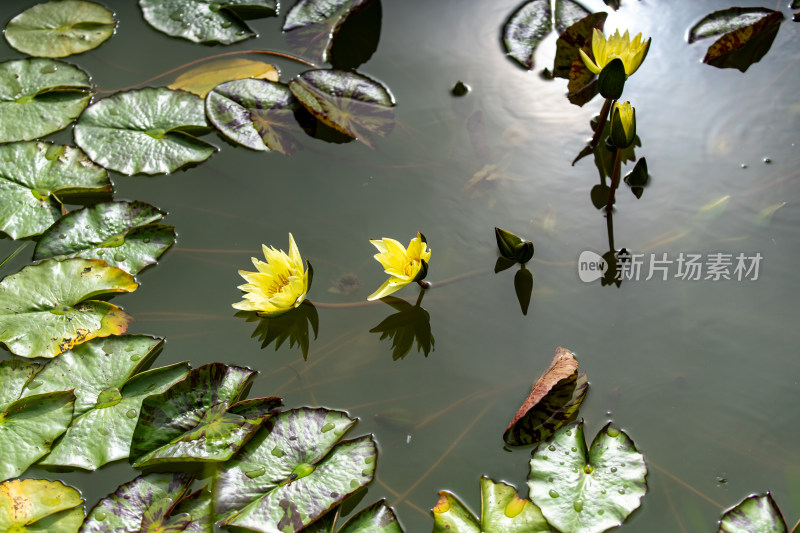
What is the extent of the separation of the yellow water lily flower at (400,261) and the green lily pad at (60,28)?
1.88 meters

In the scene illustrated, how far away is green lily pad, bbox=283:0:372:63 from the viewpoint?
2701mm

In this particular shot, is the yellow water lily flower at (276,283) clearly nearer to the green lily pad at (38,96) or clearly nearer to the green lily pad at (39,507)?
the green lily pad at (39,507)

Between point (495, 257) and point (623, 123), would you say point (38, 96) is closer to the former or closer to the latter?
point (495, 257)

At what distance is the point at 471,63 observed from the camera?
8.67ft

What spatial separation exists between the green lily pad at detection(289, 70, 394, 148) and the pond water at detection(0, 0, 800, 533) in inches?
2.6

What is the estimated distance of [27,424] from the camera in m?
1.70

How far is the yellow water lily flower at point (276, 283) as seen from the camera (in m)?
1.85

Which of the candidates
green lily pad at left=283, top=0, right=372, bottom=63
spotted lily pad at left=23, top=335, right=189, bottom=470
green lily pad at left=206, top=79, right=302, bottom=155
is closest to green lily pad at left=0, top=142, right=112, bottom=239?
green lily pad at left=206, top=79, right=302, bottom=155

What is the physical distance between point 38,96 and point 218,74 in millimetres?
738

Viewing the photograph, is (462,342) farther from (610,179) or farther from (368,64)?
(368,64)

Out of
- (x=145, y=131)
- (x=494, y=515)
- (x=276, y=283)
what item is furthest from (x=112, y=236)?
Result: (x=494, y=515)

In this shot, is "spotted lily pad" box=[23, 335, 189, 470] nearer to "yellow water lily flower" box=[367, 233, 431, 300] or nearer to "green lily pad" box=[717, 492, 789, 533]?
"yellow water lily flower" box=[367, 233, 431, 300]

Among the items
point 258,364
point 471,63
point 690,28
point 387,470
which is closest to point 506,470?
point 387,470

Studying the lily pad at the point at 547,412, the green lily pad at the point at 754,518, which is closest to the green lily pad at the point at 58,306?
the lily pad at the point at 547,412
